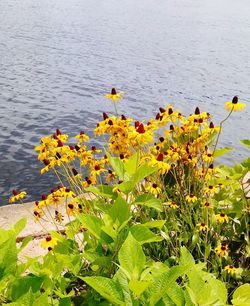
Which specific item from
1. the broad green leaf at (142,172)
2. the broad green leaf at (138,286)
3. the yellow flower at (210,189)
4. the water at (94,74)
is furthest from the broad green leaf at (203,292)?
the water at (94,74)

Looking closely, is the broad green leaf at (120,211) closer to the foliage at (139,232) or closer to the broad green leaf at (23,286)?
the foliage at (139,232)

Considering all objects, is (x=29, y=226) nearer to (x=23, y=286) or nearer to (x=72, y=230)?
(x=72, y=230)

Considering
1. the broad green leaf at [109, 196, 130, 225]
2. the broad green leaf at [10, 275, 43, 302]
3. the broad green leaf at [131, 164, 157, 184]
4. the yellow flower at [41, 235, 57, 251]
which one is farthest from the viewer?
the yellow flower at [41, 235, 57, 251]

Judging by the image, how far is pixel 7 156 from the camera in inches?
431

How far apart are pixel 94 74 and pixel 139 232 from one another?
695 inches

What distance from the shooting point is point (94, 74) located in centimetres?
1958

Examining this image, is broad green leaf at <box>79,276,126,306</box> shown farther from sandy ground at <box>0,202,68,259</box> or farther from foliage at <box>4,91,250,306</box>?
sandy ground at <box>0,202,68,259</box>

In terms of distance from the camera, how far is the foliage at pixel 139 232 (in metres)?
1.83

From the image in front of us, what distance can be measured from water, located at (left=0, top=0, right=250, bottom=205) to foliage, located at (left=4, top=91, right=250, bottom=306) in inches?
229

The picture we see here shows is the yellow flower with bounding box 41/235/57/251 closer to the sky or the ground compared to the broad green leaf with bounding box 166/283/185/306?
closer to the ground

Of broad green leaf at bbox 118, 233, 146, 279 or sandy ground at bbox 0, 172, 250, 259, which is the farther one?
sandy ground at bbox 0, 172, 250, 259

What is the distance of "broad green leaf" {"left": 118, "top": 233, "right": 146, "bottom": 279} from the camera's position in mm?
1817

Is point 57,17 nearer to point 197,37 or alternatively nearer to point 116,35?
point 116,35

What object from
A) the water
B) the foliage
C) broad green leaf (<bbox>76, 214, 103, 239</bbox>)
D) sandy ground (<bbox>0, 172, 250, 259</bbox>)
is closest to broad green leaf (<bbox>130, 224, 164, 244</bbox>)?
the foliage
